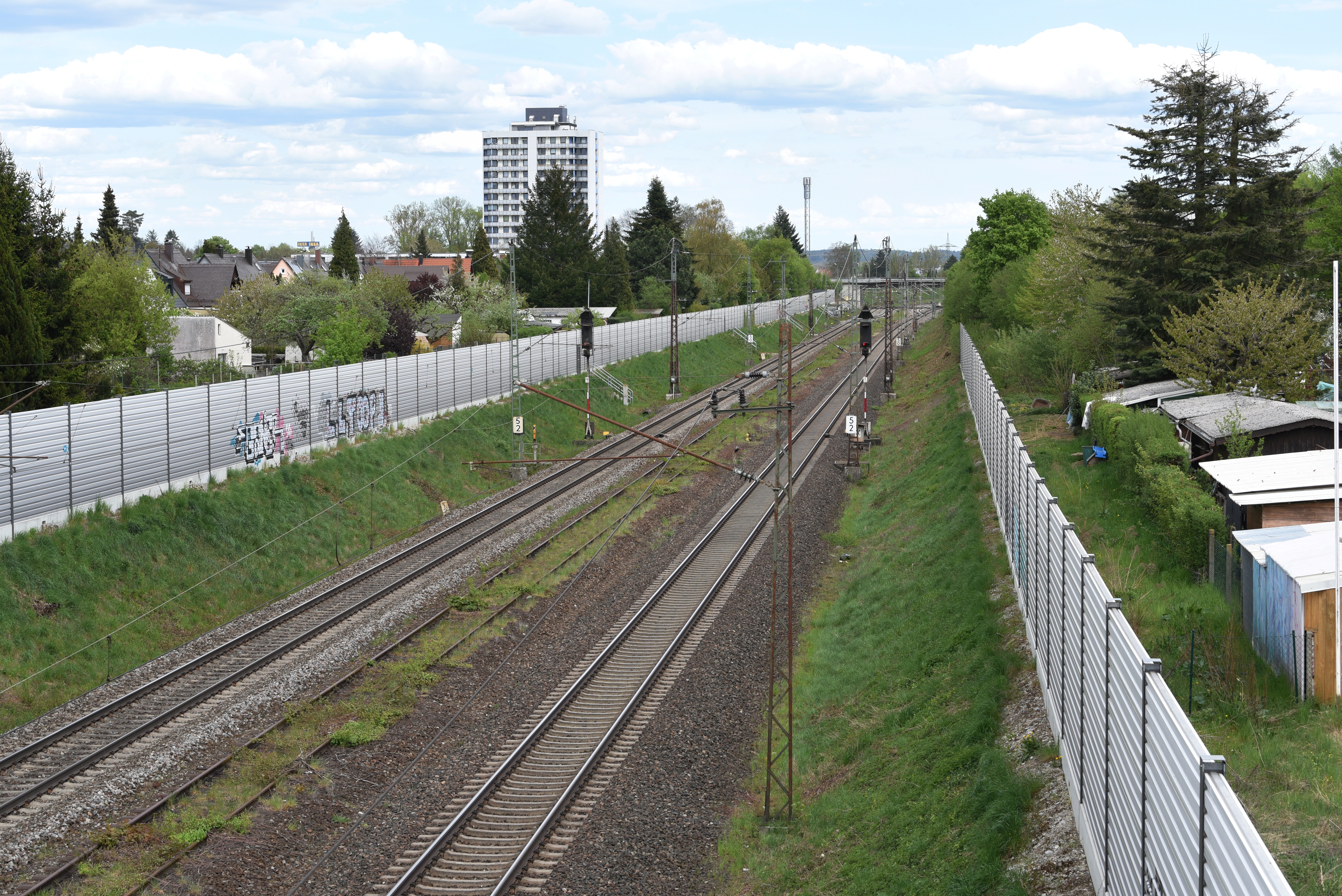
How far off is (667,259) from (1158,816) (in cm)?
10330

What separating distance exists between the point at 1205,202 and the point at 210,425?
104ft

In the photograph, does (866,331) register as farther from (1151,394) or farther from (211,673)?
(211,673)

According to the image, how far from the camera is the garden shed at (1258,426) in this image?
21.7 metres

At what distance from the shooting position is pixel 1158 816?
7414 millimetres

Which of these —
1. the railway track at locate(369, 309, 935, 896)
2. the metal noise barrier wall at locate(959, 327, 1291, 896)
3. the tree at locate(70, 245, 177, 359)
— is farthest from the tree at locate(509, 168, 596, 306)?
the metal noise barrier wall at locate(959, 327, 1291, 896)

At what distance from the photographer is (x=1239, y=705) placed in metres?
11.8

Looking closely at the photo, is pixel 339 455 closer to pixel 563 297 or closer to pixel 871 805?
pixel 871 805

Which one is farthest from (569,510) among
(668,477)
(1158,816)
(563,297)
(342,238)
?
(342,238)

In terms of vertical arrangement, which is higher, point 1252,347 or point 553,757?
point 1252,347

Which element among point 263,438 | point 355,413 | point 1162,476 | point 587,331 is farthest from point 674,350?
point 1162,476

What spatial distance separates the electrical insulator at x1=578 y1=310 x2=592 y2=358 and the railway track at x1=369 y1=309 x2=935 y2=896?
10.8 metres

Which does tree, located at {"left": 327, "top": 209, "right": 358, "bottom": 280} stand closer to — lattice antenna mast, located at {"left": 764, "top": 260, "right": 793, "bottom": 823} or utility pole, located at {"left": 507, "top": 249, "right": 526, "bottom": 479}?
utility pole, located at {"left": 507, "top": 249, "right": 526, "bottom": 479}

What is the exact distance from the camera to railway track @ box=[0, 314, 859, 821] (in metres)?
17.3

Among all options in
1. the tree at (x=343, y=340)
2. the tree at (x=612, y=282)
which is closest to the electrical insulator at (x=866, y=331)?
the tree at (x=343, y=340)
